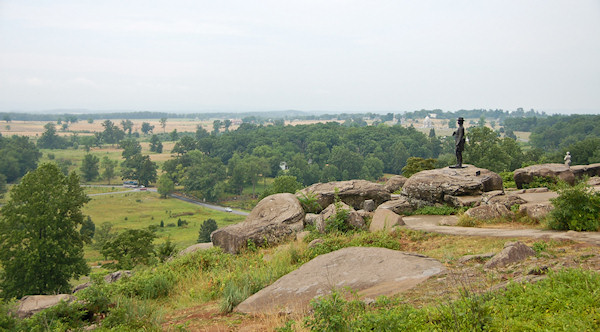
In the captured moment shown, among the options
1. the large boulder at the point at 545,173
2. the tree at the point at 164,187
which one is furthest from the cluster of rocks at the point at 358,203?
the tree at the point at 164,187

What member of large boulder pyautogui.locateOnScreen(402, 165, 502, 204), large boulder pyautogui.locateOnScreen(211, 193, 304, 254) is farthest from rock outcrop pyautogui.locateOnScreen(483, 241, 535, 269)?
large boulder pyautogui.locateOnScreen(402, 165, 502, 204)

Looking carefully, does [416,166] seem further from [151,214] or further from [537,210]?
[151,214]

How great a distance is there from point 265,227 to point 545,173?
15.4m

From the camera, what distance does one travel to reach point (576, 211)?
11.0 m

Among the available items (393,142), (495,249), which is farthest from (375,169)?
(495,249)

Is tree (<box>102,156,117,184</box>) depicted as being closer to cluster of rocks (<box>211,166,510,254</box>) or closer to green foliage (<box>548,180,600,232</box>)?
cluster of rocks (<box>211,166,510,254</box>)

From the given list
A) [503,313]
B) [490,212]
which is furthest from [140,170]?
[503,313]

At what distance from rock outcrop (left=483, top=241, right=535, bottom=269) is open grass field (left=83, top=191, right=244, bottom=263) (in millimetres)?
46308

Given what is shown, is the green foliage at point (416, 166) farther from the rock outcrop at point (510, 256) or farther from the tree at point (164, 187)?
the tree at point (164, 187)

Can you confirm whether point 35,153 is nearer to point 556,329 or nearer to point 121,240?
point 121,240

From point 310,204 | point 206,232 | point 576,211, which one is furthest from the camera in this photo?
point 206,232

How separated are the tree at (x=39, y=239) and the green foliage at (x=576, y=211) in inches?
1086

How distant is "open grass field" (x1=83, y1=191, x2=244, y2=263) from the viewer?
5706 centimetres

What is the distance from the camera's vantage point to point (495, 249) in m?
9.66
